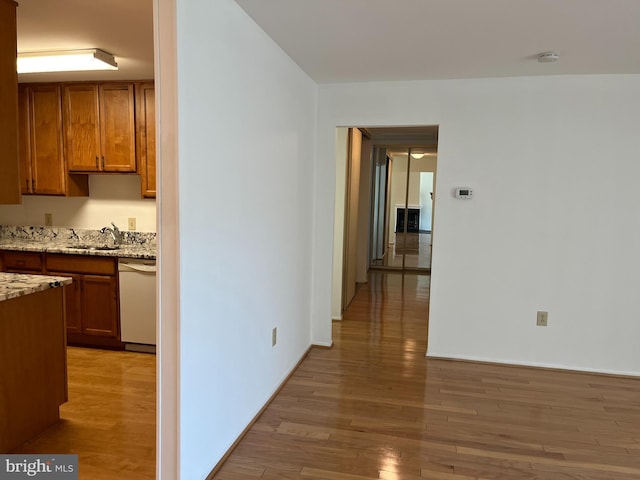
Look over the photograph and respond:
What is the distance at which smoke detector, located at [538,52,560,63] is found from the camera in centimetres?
302

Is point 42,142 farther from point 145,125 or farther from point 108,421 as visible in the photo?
point 108,421

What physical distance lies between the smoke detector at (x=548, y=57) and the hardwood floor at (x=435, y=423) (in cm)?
235

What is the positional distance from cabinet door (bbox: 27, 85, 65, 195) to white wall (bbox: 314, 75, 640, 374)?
2.67m

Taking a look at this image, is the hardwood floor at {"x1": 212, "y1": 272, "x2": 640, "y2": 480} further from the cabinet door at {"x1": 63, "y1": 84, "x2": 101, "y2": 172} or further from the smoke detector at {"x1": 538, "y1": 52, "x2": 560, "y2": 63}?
the cabinet door at {"x1": 63, "y1": 84, "x2": 101, "y2": 172}

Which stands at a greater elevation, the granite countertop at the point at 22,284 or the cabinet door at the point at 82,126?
the cabinet door at the point at 82,126

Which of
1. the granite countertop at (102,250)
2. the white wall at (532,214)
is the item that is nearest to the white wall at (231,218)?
the white wall at (532,214)

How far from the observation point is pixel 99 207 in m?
4.64

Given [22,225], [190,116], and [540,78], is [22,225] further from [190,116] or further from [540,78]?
[540,78]

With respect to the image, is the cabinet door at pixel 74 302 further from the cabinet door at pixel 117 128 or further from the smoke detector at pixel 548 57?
the smoke detector at pixel 548 57

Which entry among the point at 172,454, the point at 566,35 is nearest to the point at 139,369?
the point at 172,454

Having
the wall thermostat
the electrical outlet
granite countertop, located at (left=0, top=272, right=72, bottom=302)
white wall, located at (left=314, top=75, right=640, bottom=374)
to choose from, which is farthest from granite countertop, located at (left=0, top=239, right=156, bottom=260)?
the electrical outlet

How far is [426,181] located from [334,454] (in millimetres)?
6612

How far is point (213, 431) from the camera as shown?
91.1 inches

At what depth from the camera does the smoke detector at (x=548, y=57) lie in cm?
302
